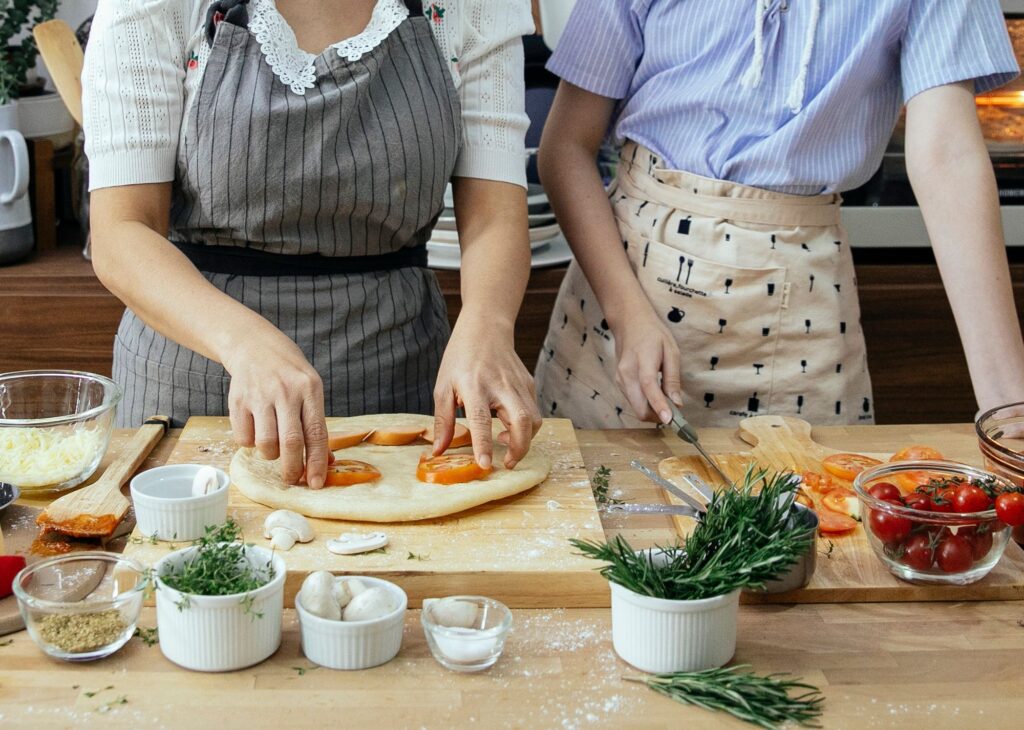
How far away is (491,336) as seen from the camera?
1.38 metres

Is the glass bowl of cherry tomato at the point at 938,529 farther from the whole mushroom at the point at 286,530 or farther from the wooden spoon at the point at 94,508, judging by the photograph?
the wooden spoon at the point at 94,508

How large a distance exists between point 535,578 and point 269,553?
0.25 m

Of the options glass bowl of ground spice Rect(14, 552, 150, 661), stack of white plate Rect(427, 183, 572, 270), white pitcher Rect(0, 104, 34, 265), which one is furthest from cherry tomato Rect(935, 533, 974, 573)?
white pitcher Rect(0, 104, 34, 265)

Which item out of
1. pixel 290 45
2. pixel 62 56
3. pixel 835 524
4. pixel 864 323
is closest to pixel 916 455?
pixel 835 524

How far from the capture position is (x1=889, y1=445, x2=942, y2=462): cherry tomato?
1.35m

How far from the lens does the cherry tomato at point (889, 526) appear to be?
106cm

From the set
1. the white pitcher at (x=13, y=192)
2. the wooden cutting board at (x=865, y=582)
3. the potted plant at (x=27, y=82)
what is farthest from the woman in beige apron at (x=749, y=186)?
the potted plant at (x=27, y=82)

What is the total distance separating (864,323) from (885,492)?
4.57ft

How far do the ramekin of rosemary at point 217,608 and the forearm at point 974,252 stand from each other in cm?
94

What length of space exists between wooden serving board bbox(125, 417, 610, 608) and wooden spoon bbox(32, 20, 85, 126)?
3.11 ft

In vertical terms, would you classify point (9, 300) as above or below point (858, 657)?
above

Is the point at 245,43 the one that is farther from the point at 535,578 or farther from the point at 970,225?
the point at 970,225

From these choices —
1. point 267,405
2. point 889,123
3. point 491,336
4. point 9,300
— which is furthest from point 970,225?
point 9,300

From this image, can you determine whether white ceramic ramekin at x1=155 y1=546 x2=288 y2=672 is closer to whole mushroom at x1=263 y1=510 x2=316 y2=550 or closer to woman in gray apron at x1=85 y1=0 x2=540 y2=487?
whole mushroom at x1=263 y1=510 x2=316 y2=550
